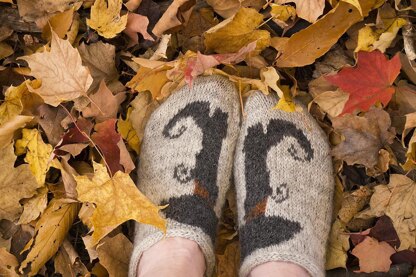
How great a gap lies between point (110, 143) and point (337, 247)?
1.94 feet

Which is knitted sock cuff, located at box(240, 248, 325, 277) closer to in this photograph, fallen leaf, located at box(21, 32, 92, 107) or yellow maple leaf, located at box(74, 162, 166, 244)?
yellow maple leaf, located at box(74, 162, 166, 244)

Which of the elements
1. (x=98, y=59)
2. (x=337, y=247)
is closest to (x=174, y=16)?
(x=98, y=59)

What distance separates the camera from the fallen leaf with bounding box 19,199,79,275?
1.31 m

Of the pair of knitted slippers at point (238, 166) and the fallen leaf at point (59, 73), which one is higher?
the fallen leaf at point (59, 73)

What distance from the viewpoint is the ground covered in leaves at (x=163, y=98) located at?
1.29 m

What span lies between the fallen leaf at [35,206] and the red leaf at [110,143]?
17 centimetres

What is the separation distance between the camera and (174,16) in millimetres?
1397

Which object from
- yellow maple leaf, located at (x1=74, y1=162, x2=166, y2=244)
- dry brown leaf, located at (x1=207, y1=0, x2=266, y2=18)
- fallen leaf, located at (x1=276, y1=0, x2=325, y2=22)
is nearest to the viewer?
yellow maple leaf, located at (x1=74, y1=162, x2=166, y2=244)

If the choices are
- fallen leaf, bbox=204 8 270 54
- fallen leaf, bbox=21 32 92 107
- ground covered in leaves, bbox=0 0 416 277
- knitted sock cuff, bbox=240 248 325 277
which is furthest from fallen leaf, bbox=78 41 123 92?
knitted sock cuff, bbox=240 248 325 277

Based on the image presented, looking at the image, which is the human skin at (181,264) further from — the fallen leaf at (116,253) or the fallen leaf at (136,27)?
the fallen leaf at (136,27)

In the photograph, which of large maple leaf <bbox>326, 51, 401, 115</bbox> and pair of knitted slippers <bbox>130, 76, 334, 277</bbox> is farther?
pair of knitted slippers <bbox>130, 76, 334, 277</bbox>

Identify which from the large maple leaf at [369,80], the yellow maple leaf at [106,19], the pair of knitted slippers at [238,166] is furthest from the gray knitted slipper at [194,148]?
the large maple leaf at [369,80]

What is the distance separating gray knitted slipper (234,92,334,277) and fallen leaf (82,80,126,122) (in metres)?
0.33

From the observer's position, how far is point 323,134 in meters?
1.45
